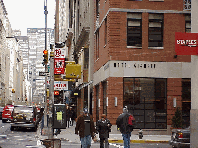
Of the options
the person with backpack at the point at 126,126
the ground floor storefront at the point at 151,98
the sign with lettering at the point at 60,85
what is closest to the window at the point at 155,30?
the ground floor storefront at the point at 151,98

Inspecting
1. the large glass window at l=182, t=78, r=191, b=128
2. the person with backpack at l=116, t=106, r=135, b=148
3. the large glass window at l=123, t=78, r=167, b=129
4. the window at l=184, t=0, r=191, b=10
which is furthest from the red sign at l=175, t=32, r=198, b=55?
the window at l=184, t=0, r=191, b=10

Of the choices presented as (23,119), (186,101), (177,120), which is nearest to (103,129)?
(177,120)

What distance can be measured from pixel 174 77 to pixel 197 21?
15.2m

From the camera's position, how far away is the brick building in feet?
96.9

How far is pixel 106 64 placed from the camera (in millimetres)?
30844

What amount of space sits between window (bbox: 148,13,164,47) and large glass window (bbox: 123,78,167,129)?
2.65 meters

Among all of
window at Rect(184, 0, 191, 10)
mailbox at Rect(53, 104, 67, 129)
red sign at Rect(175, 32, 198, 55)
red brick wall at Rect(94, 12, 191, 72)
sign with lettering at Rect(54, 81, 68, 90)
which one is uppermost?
window at Rect(184, 0, 191, 10)

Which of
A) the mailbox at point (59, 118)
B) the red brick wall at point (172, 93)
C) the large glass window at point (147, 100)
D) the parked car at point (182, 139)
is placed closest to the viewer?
the mailbox at point (59, 118)

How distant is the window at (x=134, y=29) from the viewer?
2995 centimetres

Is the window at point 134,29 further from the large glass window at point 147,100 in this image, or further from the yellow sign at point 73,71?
the yellow sign at point 73,71

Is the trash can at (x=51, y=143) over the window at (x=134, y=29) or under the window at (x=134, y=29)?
under

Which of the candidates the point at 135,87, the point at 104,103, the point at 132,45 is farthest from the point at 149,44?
the point at 104,103

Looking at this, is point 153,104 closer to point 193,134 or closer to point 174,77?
point 174,77

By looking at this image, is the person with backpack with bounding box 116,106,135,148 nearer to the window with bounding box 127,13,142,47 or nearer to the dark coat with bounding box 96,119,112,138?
the dark coat with bounding box 96,119,112,138
